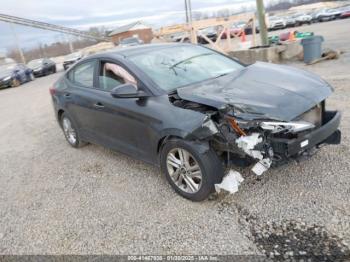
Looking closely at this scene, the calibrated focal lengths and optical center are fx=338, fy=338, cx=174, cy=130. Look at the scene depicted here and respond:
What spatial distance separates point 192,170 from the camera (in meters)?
3.44

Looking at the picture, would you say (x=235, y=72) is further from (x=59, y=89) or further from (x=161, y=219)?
(x=59, y=89)

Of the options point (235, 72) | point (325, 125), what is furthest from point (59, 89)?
point (325, 125)

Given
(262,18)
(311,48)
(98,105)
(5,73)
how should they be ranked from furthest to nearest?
1. (5,73)
2. (262,18)
3. (311,48)
4. (98,105)

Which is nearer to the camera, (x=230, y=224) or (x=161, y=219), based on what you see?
(x=230, y=224)

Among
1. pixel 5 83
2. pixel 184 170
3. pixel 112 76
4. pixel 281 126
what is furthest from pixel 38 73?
pixel 281 126

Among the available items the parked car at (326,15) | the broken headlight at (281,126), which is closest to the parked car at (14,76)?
the broken headlight at (281,126)

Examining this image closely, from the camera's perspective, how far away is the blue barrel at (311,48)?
11.1 metres

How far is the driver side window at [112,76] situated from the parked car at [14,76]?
1834 cm

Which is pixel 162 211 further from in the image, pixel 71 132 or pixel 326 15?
pixel 326 15

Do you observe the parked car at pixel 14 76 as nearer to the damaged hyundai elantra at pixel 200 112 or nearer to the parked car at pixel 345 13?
the damaged hyundai elantra at pixel 200 112

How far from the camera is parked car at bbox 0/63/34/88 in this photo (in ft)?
66.9

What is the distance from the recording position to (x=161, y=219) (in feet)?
10.9

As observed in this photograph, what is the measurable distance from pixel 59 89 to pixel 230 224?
3811 mm

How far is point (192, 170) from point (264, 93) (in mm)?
1052
